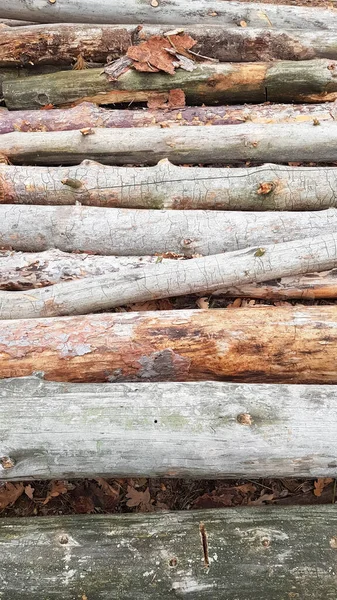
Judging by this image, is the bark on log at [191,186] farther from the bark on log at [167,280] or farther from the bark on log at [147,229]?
the bark on log at [167,280]

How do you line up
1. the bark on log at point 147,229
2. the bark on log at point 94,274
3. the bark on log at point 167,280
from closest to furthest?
the bark on log at point 167,280, the bark on log at point 94,274, the bark on log at point 147,229

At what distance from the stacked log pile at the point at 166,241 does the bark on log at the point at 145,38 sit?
0.06 ft

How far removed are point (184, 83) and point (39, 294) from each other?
248 cm

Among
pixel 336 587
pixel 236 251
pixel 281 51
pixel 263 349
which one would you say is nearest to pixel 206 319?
pixel 263 349

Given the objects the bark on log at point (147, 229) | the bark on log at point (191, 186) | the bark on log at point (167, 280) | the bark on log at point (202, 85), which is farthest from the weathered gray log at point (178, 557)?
the bark on log at point (202, 85)

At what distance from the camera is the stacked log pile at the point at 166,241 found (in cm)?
234

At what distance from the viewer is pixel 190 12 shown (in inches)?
195

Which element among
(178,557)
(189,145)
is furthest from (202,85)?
(178,557)

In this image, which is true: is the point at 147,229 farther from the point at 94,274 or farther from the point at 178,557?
the point at 178,557

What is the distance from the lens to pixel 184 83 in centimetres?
438

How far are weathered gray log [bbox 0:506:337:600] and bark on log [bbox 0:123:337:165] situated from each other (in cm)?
263

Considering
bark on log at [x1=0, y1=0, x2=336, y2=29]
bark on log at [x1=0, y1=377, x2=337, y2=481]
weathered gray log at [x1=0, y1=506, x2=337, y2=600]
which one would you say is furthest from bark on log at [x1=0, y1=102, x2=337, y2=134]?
weathered gray log at [x1=0, y1=506, x2=337, y2=600]

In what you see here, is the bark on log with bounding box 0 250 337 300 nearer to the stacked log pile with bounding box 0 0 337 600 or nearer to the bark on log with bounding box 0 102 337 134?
the stacked log pile with bounding box 0 0 337 600

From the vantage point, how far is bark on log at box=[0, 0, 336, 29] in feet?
16.3
